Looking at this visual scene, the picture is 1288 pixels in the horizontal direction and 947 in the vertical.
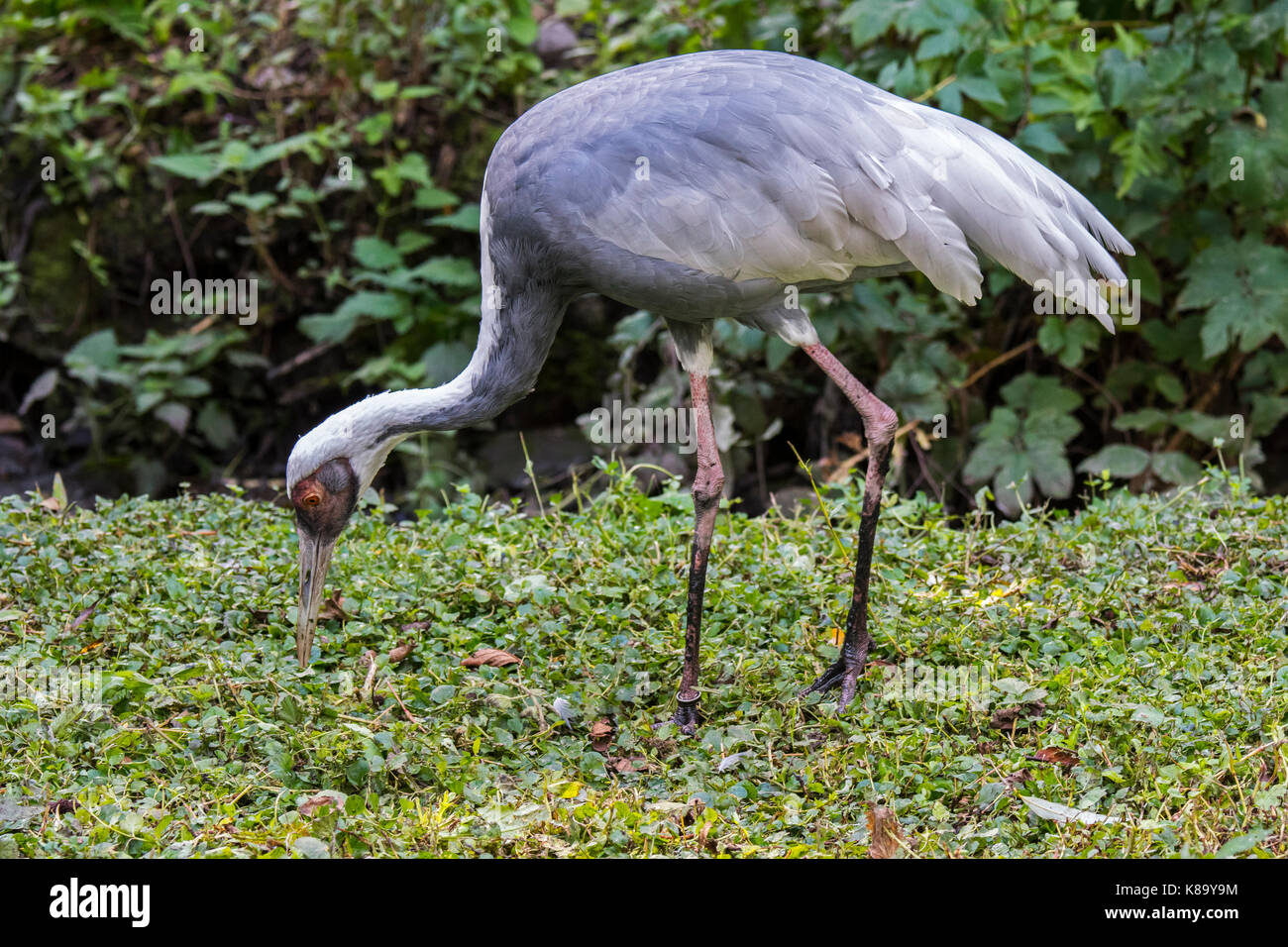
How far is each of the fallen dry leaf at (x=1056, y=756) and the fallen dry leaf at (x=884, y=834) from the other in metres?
0.58

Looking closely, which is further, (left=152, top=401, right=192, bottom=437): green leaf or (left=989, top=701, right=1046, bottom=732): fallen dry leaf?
(left=152, top=401, right=192, bottom=437): green leaf

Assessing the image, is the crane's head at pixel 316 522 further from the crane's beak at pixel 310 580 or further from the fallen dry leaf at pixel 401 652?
the fallen dry leaf at pixel 401 652

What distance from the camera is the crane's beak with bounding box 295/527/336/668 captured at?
14.5 feet

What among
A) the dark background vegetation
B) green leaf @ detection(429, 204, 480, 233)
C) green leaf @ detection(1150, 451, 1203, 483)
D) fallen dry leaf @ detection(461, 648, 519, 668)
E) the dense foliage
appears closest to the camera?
the dense foliage

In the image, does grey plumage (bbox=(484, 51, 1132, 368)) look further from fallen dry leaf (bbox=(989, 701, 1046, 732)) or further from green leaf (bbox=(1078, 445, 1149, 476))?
green leaf (bbox=(1078, 445, 1149, 476))

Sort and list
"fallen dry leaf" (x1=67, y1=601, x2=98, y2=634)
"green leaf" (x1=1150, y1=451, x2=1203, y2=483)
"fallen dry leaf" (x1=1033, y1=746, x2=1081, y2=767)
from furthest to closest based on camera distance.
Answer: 1. "green leaf" (x1=1150, y1=451, x2=1203, y2=483)
2. "fallen dry leaf" (x1=67, y1=601, x2=98, y2=634)
3. "fallen dry leaf" (x1=1033, y1=746, x2=1081, y2=767)

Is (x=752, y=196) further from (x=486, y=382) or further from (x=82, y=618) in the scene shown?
(x=82, y=618)

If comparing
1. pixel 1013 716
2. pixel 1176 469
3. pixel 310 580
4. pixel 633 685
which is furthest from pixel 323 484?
pixel 1176 469

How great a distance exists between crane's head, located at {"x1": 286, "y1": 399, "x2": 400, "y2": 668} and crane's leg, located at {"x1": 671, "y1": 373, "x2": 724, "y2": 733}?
3.43 ft

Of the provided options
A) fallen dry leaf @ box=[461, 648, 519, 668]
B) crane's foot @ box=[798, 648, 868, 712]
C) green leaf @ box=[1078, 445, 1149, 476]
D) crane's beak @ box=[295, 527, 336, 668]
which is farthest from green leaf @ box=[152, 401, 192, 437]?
green leaf @ box=[1078, 445, 1149, 476]

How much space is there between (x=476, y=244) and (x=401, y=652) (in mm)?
4293

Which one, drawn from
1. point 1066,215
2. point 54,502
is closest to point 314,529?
point 54,502
